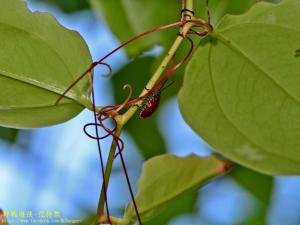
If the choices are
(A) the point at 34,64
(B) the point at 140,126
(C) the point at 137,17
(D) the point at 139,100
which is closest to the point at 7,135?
(B) the point at 140,126

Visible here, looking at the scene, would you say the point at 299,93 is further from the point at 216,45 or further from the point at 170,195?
the point at 170,195

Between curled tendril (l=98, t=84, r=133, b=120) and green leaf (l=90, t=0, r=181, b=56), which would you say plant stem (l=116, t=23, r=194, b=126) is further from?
green leaf (l=90, t=0, r=181, b=56)

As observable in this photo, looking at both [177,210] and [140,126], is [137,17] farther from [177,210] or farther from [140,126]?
[177,210]

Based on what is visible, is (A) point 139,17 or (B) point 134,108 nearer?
(B) point 134,108

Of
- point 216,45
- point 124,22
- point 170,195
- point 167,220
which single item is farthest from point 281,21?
point 167,220

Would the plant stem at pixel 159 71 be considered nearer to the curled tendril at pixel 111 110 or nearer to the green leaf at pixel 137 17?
the curled tendril at pixel 111 110
